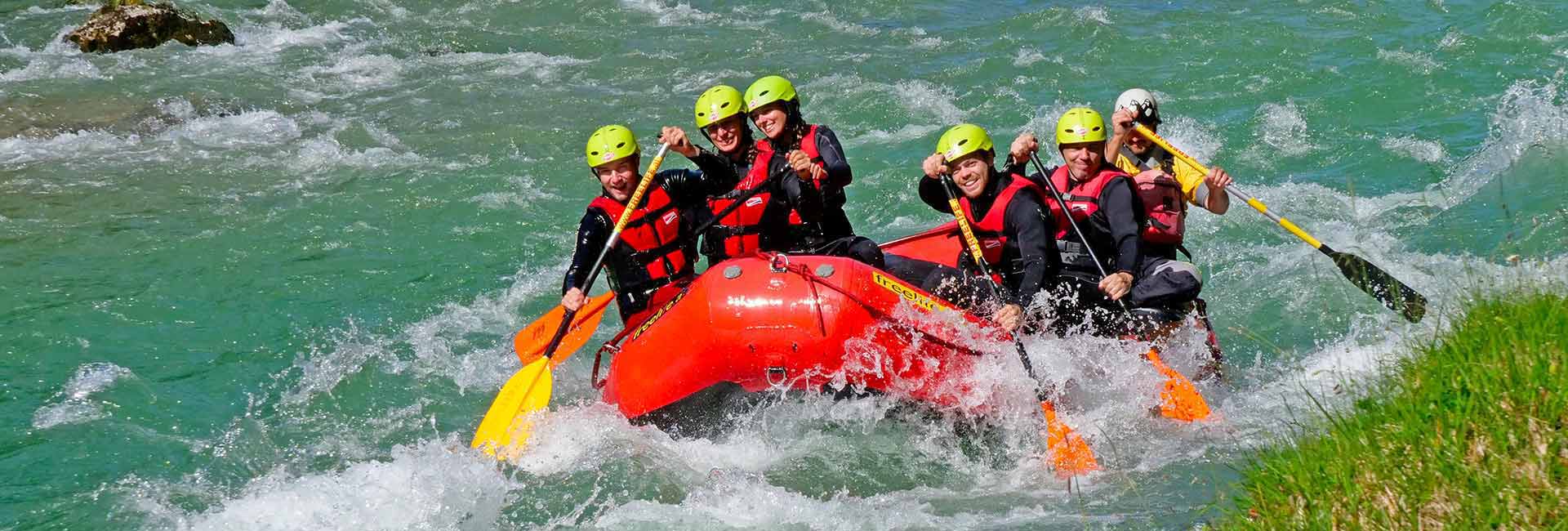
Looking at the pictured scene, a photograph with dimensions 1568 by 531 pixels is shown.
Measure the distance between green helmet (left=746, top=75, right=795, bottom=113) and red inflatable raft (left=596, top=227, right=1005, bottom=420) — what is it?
114 centimetres

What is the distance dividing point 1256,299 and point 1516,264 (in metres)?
4.30

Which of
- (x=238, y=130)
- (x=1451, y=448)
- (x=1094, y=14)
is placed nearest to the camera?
(x=1451, y=448)

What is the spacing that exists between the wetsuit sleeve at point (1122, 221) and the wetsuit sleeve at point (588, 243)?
8.09 feet

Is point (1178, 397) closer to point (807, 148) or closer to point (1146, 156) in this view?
point (1146, 156)

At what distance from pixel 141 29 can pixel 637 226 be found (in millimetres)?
10986

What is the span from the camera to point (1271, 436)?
14.4 ft

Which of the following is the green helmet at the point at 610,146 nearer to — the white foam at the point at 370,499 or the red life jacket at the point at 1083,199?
the white foam at the point at 370,499

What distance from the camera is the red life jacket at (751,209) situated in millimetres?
7102

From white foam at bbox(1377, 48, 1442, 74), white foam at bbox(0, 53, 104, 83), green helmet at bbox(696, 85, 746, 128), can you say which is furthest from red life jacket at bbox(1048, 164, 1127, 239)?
white foam at bbox(0, 53, 104, 83)

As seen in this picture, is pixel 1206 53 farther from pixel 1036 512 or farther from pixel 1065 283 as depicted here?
pixel 1036 512

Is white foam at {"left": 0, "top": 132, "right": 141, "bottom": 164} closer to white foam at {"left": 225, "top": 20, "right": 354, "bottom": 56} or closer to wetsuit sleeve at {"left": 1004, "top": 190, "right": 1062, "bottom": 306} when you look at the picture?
white foam at {"left": 225, "top": 20, "right": 354, "bottom": 56}

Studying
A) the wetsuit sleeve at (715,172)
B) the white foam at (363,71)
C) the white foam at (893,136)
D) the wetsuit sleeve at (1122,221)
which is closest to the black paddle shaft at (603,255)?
the wetsuit sleeve at (715,172)

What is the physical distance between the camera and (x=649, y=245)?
23.1ft

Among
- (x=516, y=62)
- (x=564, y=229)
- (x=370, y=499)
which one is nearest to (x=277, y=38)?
(x=516, y=62)
